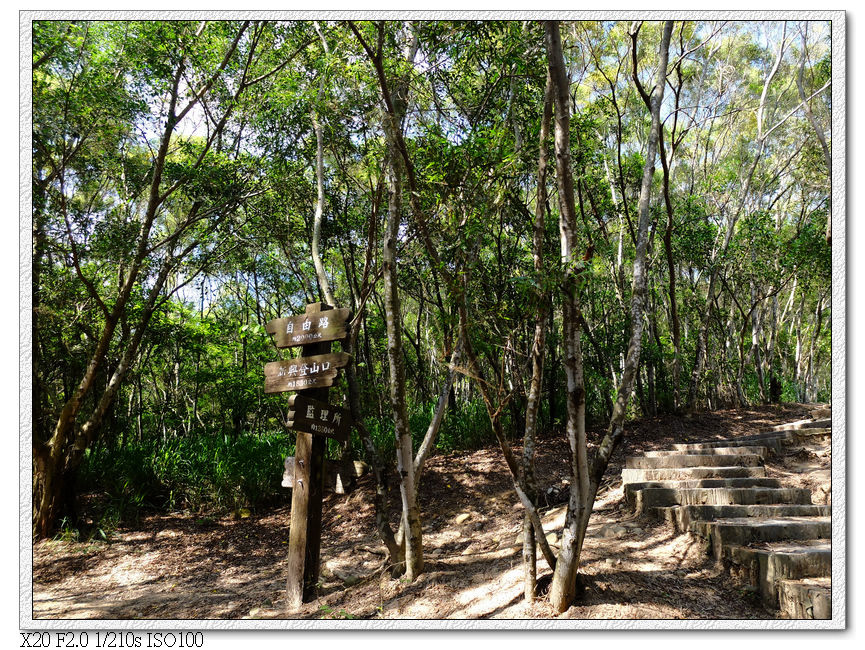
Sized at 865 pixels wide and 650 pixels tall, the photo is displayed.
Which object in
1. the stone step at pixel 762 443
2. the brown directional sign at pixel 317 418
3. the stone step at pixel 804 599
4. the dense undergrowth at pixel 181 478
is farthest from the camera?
the dense undergrowth at pixel 181 478

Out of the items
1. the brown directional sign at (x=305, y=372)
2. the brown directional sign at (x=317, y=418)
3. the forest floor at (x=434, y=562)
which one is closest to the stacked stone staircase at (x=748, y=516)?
the forest floor at (x=434, y=562)

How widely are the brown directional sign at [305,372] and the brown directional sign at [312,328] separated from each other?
133 mm

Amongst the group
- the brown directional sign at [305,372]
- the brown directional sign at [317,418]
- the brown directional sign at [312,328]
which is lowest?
the brown directional sign at [317,418]

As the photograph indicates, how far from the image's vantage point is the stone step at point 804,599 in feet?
8.23

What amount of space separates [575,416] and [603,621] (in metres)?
0.97

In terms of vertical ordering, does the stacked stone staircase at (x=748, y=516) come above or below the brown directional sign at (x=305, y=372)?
below

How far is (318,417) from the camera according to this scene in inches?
137

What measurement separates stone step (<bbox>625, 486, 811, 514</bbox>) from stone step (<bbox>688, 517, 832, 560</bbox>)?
1.36ft

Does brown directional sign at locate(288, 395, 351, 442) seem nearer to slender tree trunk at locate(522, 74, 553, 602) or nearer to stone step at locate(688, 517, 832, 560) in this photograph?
slender tree trunk at locate(522, 74, 553, 602)

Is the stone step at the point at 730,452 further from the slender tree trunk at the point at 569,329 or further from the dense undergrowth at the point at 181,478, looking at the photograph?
the dense undergrowth at the point at 181,478

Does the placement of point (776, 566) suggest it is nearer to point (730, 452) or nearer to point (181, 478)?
point (730, 452)

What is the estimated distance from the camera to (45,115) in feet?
15.5

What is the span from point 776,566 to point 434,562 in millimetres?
2286

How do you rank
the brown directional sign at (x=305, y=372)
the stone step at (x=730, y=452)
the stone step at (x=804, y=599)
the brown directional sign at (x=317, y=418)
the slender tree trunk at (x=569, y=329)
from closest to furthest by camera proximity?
the stone step at (x=804, y=599) → the slender tree trunk at (x=569, y=329) → the brown directional sign at (x=317, y=418) → the brown directional sign at (x=305, y=372) → the stone step at (x=730, y=452)
